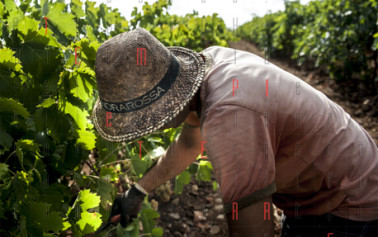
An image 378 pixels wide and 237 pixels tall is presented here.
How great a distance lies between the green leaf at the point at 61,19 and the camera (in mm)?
1412

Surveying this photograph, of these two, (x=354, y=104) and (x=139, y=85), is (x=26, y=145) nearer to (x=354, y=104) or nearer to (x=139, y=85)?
(x=139, y=85)

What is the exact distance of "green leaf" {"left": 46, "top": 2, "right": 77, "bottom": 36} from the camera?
141 cm

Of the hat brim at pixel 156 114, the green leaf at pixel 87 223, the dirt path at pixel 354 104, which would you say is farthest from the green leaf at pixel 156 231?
the dirt path at pixel 354 104

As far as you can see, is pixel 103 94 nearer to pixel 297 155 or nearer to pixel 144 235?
pixel 297 155

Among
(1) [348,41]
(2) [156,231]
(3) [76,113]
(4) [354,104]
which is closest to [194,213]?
(2) [156,231]

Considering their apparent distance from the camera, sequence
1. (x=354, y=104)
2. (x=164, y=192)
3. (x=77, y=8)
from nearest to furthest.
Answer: (x=77, y=8) < (x=164, y=192) < (x=354, y=104)

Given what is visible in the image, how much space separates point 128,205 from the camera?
1.82m

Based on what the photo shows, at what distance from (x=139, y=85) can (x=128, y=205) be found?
0.91 meters

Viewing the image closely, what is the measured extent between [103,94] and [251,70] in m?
0.59

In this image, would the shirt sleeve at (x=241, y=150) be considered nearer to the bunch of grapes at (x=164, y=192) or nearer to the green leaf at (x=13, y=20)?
the green leaf at (x=13, y=20)

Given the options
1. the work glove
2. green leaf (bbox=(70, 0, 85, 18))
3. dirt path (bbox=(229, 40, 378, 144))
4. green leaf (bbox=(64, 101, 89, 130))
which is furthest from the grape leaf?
dirt path (bbox=(229, 40, 378, 144))

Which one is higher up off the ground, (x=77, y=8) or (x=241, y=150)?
(x=77, y=8)

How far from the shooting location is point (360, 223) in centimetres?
142

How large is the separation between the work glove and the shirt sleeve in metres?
0.83
